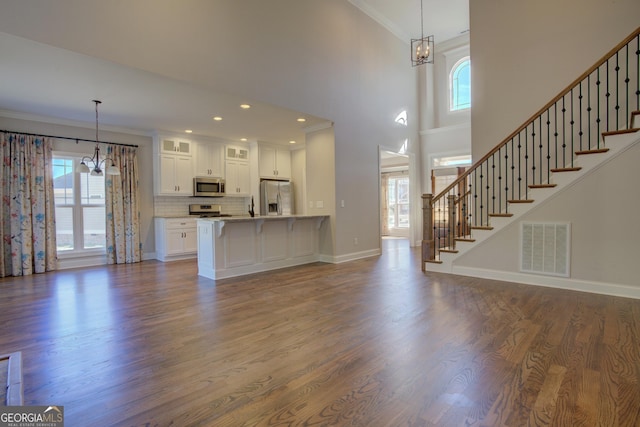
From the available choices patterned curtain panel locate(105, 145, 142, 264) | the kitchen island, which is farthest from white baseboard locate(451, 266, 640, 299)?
patterned curtain panel locate(105, 145, 142, 264)

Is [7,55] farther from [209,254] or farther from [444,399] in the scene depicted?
[444,399]

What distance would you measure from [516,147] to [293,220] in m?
3.88

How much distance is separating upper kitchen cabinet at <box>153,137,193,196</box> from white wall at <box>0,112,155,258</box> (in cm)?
19

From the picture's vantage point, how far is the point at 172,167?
7059mm

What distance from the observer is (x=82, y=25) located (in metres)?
3.34

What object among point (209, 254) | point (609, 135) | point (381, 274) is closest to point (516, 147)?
point (609, 135)

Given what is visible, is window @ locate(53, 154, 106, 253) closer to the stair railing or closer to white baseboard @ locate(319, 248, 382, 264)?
white baseboard @ locate(319, 248, 382, 264)

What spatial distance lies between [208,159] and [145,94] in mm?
3047

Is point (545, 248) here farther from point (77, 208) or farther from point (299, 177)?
point (77, 208)

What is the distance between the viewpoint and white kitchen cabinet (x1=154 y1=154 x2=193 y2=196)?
22.7ft

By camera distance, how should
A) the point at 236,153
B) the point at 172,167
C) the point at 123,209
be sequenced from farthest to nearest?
Answer: 1. the point at 236,153
2. the point at 172,167
3. the point at 123,209

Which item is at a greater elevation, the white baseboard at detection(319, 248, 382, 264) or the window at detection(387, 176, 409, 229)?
the window at detection(387, 176, 409, 229)

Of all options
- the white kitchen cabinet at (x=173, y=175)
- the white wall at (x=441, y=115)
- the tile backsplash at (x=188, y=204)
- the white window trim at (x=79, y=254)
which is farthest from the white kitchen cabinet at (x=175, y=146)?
the white wall at (x=441, y=115)

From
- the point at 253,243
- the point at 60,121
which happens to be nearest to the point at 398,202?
the point at 253,243
